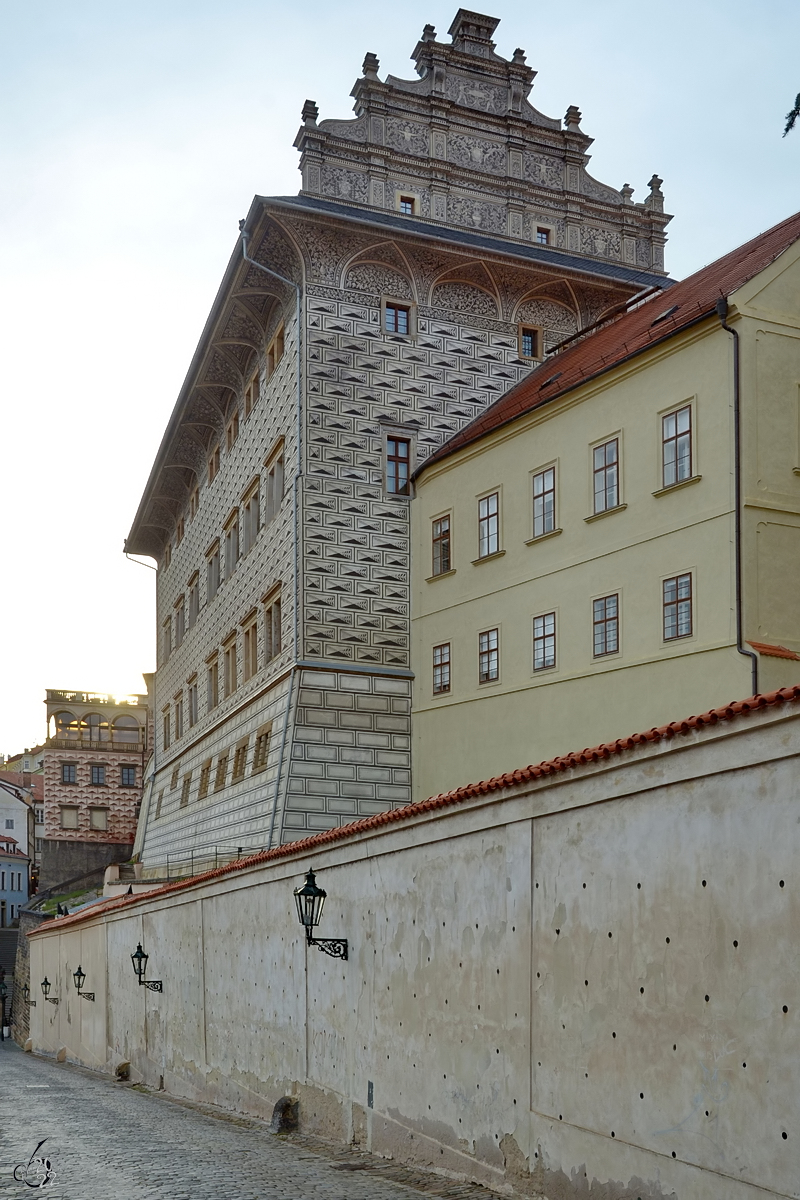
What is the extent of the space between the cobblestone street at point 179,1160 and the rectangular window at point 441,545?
1146 cm

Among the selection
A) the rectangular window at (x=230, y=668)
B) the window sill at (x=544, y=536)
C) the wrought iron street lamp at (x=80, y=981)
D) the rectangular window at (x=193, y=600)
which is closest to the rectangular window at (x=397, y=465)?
the window sill at (x=544, y=536)

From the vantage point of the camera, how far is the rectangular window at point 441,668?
25.2 m

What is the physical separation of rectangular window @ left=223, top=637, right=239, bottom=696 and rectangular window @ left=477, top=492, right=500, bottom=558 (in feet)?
29.5

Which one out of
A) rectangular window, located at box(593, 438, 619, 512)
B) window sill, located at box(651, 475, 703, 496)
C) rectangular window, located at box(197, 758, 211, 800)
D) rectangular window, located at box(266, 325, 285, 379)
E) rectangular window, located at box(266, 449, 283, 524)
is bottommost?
rectangular window, located at box(197, 758, 211, 800)

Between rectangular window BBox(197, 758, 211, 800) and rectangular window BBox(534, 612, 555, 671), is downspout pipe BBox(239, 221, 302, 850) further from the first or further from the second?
rectangular window BBox(197, 758, 211, 800)

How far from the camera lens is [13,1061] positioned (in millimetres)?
33469

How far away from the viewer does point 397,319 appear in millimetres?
27281

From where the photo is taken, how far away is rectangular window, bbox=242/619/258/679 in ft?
96.7

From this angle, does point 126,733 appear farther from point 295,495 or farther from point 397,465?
point 295,495

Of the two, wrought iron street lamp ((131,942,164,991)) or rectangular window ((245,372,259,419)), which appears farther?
rectangular window ((245,372,259,419))

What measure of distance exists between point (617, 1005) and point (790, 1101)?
168cm

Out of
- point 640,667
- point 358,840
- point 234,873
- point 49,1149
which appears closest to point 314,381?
point 640,667

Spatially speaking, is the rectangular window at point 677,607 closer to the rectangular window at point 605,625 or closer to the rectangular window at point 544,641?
the rectangular window at point 605,625

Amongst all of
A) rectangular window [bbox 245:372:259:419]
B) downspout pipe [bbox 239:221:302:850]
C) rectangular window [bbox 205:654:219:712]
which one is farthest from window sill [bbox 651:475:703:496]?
rectangular window [bbox 205:654:219:712]
